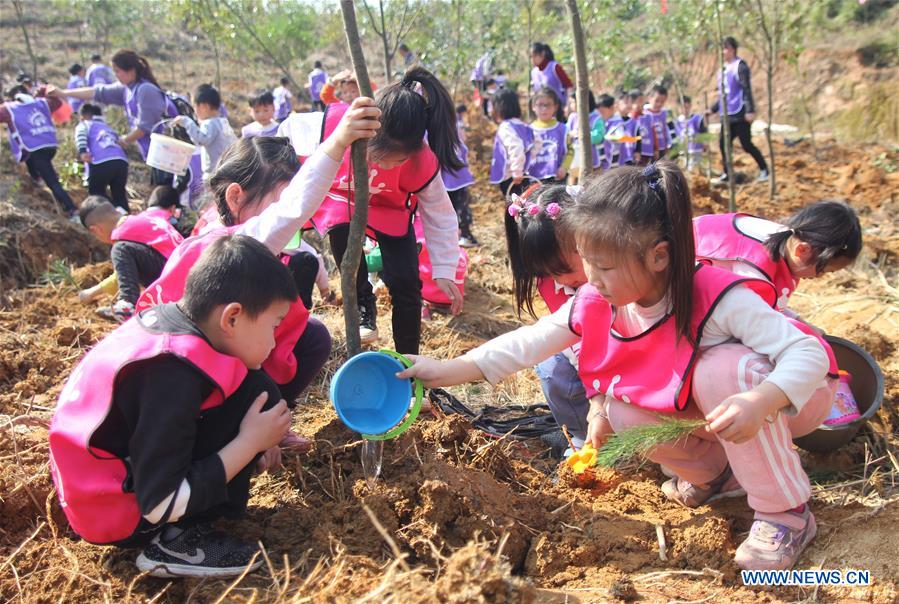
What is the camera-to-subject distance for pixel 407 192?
10.1 ft

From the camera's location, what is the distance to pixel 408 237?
126 inches

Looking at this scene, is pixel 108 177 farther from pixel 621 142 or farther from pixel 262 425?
pixel 262 425

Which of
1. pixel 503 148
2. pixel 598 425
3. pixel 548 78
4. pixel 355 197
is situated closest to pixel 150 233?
pixel 355 197

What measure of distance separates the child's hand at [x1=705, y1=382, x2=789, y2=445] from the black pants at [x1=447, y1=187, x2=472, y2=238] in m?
4.54

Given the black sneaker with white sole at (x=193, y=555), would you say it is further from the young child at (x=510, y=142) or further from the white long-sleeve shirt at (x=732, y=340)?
the young child at (x=510, y=142)

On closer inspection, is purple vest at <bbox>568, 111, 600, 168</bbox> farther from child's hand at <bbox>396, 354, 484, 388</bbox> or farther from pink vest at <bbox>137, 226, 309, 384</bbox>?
child's hand at <bbox>396, 354, 484, 388</bbox>

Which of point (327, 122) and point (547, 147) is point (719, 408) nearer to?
point (327, 122)

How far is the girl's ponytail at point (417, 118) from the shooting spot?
2.73 meters

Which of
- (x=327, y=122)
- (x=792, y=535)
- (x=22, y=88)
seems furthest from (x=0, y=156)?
(x=792, y=535)

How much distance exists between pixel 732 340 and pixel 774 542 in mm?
540

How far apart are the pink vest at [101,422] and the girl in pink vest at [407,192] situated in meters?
1.29

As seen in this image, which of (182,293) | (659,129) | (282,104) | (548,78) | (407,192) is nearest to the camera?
(182,293)

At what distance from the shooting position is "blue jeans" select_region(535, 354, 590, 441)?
2.58 metres

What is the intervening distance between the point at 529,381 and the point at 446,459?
129 cm
